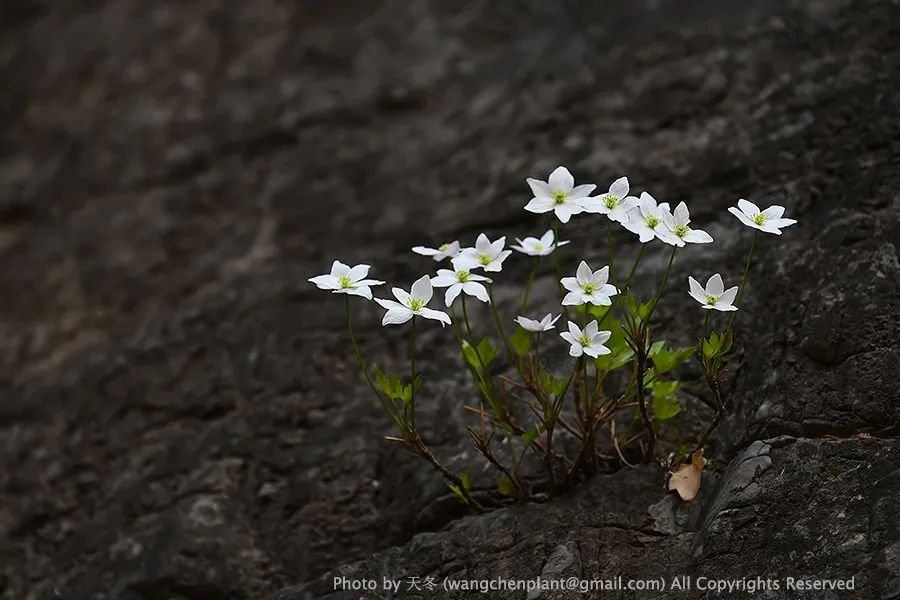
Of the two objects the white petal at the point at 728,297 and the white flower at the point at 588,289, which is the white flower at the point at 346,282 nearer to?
the white flower at the point at 588,289

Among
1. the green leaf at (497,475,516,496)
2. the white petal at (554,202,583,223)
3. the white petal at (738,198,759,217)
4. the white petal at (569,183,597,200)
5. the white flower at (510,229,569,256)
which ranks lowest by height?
the green leaf at (497,475,516,496)

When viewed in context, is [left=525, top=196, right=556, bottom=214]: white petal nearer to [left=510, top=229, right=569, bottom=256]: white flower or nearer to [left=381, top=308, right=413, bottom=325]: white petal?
[left=510, top=229, right=569, bottom=256]: white flower

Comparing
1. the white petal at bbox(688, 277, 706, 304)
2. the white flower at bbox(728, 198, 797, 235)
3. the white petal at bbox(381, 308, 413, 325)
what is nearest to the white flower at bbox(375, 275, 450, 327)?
the white petal at bbox(381, 308, 413, 325)

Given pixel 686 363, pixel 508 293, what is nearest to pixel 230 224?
pixel 508 293

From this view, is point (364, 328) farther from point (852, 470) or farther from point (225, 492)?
point (852, 470)

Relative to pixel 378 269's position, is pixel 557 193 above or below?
above

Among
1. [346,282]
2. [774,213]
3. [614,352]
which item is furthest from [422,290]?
[774,213]

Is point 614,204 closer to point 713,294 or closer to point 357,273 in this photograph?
point 713,294
